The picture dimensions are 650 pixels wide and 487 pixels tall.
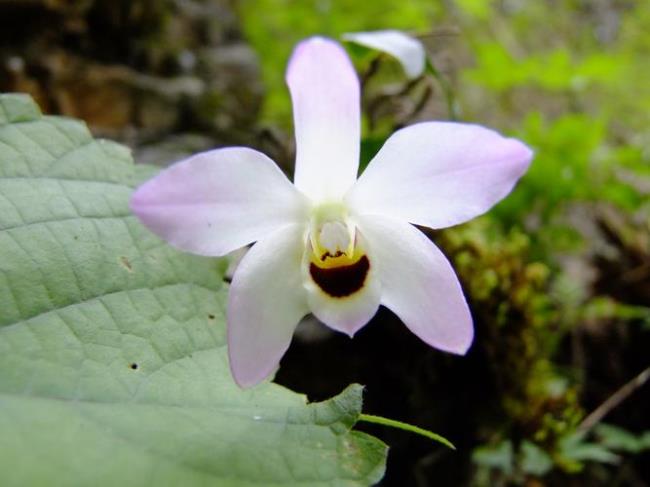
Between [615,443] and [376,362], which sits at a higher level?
[376,362]

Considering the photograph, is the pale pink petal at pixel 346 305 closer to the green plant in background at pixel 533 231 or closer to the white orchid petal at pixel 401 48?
the green plant in background at pixel 533 231

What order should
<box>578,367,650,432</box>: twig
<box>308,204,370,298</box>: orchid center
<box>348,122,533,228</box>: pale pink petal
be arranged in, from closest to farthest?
<box>348,122,533,228</box>: pale pink petal, <box>308,204,370,298</box>: orchid center, <box>578,367,650,432</box>: twig

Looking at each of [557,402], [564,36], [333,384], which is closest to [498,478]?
[557,402]

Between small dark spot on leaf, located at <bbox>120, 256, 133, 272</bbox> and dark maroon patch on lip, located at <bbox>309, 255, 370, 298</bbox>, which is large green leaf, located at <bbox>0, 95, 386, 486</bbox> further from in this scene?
dark maroon patch on lip, located at <bbox>309, 255, 370, 298</bbox>

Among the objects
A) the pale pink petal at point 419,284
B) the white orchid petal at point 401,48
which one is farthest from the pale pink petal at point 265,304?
the white orchid petal at point 401,48

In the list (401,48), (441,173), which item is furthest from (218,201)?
(401,48)

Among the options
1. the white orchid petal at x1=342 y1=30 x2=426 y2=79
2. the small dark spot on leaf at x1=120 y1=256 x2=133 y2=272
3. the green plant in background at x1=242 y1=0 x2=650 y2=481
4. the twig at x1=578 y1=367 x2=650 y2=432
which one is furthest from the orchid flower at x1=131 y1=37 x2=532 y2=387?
the twig at x1=578 y1=367 x2=650 y2=432

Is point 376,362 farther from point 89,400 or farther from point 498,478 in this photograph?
point 89,400
